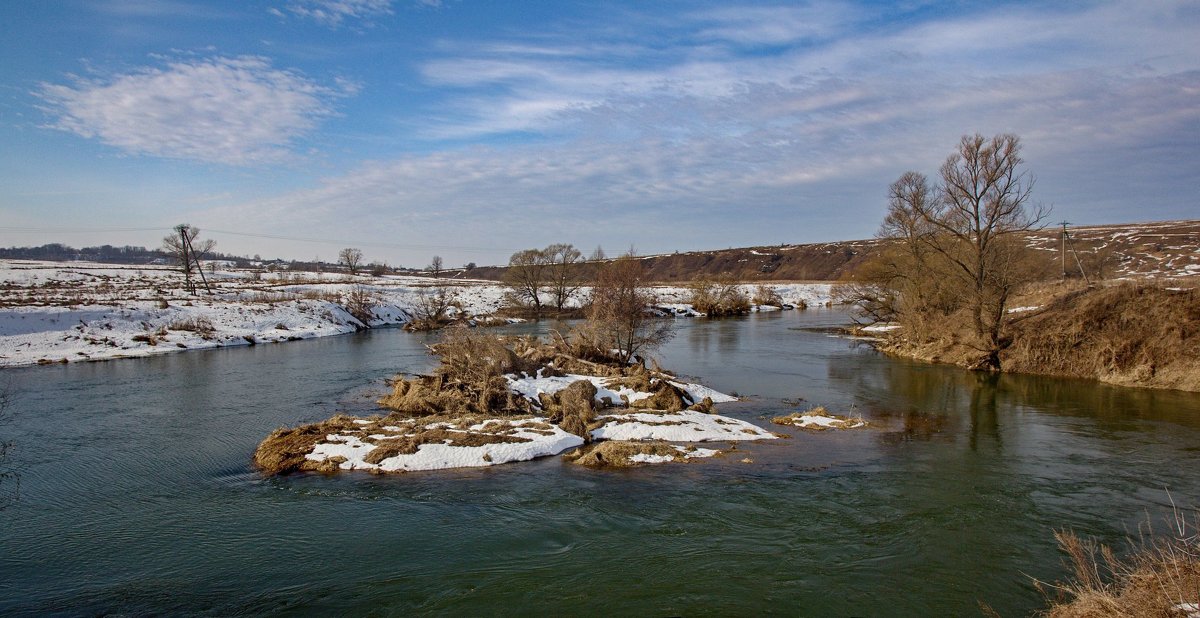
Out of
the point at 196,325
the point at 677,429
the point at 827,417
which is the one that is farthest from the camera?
the point at 196,325

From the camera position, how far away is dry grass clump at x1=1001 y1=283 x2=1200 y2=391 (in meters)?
20.9

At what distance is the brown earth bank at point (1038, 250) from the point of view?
53.9 meters

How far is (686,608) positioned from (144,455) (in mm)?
12504

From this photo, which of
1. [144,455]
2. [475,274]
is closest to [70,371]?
[144,455]

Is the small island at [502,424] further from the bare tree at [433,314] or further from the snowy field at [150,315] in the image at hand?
the bare tree at [433,314]

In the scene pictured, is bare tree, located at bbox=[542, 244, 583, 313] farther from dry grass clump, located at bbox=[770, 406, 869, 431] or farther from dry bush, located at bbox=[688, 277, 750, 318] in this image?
dry grass clump, located at bbox=[770, 406, 869, 431]

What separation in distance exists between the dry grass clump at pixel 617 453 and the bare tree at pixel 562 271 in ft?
141

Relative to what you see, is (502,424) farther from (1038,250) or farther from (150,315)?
(1038,250)

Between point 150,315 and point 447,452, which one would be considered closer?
point 447,452

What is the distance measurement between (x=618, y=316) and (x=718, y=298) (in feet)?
116

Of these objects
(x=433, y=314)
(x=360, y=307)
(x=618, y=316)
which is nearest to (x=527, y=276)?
(x=433, y=314)

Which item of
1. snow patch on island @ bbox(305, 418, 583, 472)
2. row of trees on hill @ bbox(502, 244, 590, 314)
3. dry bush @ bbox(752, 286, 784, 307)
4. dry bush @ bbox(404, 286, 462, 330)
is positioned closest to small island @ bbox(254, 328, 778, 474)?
snow patch on island @ bbox(305, 418, 583, 472)

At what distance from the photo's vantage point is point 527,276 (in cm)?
5681

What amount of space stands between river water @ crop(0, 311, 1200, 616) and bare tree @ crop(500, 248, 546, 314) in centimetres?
3936
